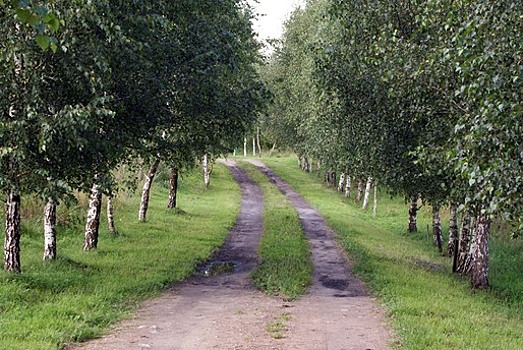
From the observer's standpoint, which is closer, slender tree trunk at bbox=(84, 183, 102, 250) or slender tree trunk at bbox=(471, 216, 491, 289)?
slender tree trunk at bbox=(471, 216, 491, 289)

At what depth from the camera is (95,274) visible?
624 inches

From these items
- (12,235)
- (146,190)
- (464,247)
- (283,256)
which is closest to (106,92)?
(12,235)

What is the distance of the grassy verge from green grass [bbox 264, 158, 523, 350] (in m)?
1.96

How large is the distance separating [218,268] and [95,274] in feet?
14.9

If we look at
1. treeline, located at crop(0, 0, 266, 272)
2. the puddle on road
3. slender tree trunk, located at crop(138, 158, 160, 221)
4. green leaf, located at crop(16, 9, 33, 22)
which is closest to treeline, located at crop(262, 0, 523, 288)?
treeline, located at crop(0, 0, 266, 272)

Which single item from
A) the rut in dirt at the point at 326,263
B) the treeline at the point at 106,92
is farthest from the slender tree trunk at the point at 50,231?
the rut in dirt at the point at 326,263

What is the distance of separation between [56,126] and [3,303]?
3761 millimetres

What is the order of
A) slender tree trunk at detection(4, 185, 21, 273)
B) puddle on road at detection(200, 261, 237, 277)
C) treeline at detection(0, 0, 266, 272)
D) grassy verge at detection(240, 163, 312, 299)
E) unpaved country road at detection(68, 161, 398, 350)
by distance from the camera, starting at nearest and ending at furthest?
unpaved country road at detection(68, 161, 398, 350) → treeline at detection(0, 0, 266, 272) → slender tree trunk at detection(4, 185, 21, 273) → grassy verge at detection(240, 163, 312, 299) → puddle on road at detection(200, 261, 237, 277)

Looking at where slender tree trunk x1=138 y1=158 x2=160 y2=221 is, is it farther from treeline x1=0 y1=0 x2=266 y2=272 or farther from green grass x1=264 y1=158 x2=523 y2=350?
treeline x1=0 y1=0 x2=266 y2=272

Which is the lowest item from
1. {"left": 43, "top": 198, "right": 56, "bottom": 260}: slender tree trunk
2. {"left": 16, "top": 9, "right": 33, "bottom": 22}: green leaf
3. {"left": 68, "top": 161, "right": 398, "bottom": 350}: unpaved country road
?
{"left": 68, "top": 161, "right": 398, "bottom": 350}: unpaved country road

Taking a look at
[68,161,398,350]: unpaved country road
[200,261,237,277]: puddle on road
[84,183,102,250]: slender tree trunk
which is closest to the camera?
[68,161,398,350]: unpaved country road

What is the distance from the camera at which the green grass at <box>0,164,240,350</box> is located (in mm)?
10438

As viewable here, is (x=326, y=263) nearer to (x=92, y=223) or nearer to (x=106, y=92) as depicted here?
(x=92, y=223)

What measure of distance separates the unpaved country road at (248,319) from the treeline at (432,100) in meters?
3.33
